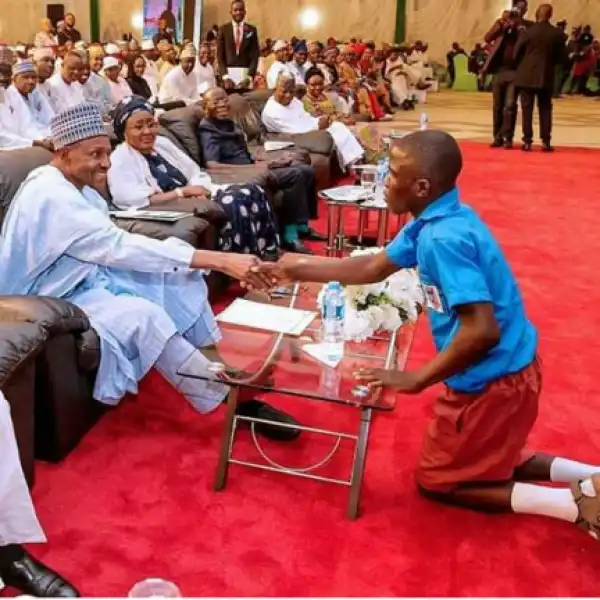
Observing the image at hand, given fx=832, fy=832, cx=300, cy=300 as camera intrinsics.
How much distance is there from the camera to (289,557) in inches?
86.7

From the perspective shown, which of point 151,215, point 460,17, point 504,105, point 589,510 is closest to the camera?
point 589,510

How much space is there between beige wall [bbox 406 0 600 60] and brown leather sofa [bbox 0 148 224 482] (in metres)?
16.6

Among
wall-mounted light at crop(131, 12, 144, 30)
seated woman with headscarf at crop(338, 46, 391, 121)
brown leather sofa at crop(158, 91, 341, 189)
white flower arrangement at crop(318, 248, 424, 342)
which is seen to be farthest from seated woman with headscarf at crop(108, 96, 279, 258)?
wall-mounted light at crop(131, 12, 144, 30)

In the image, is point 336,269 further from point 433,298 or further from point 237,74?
point 237,74

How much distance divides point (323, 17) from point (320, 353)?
54.3 ft

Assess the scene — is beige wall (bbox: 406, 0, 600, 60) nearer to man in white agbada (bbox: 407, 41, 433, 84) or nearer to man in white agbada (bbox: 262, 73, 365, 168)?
man in white agbada (bbox: 407, 41, 433, 84)

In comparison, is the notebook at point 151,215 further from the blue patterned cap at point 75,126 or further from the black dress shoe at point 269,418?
the black dress shoe at point 269,418

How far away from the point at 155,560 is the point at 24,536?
37 cm

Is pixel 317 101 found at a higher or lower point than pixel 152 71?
higher

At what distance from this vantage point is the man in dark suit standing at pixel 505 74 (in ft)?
30.2

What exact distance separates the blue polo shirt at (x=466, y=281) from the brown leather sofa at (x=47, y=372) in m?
1.06

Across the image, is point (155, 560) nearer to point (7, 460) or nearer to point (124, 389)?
point (7, 460)

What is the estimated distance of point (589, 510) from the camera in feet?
7.27

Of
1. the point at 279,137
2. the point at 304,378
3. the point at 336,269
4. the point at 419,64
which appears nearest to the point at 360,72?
the point at 419,64
